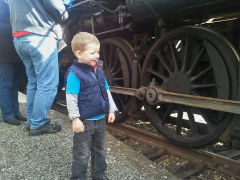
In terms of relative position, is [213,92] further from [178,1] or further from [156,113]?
[178,1]

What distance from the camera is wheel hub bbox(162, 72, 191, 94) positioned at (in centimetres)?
283

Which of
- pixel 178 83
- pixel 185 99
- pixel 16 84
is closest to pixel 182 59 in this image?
pixel 178 83

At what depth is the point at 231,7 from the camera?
2361 millimetres

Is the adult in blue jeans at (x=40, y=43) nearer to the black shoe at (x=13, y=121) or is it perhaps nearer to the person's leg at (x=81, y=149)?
the black shoe at (x=13, y=121)

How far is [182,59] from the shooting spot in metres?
3.08

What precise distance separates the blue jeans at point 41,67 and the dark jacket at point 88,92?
1105mm

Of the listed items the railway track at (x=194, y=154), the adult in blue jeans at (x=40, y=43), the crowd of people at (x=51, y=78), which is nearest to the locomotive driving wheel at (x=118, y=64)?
the railway track at (x=194, y=154)

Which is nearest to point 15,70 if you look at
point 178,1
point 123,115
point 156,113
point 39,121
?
point 39,121

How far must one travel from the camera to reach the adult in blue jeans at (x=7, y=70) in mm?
3514

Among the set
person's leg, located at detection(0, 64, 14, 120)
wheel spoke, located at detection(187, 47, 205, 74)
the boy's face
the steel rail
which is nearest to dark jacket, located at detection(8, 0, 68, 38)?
person's leg, located at detection(0, 64, 14, 120)

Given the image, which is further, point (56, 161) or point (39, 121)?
point (39, 121)

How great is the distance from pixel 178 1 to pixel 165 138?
1714mm

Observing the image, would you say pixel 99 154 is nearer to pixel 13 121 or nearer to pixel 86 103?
pixel 86 103

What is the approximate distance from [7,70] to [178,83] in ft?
8.26
